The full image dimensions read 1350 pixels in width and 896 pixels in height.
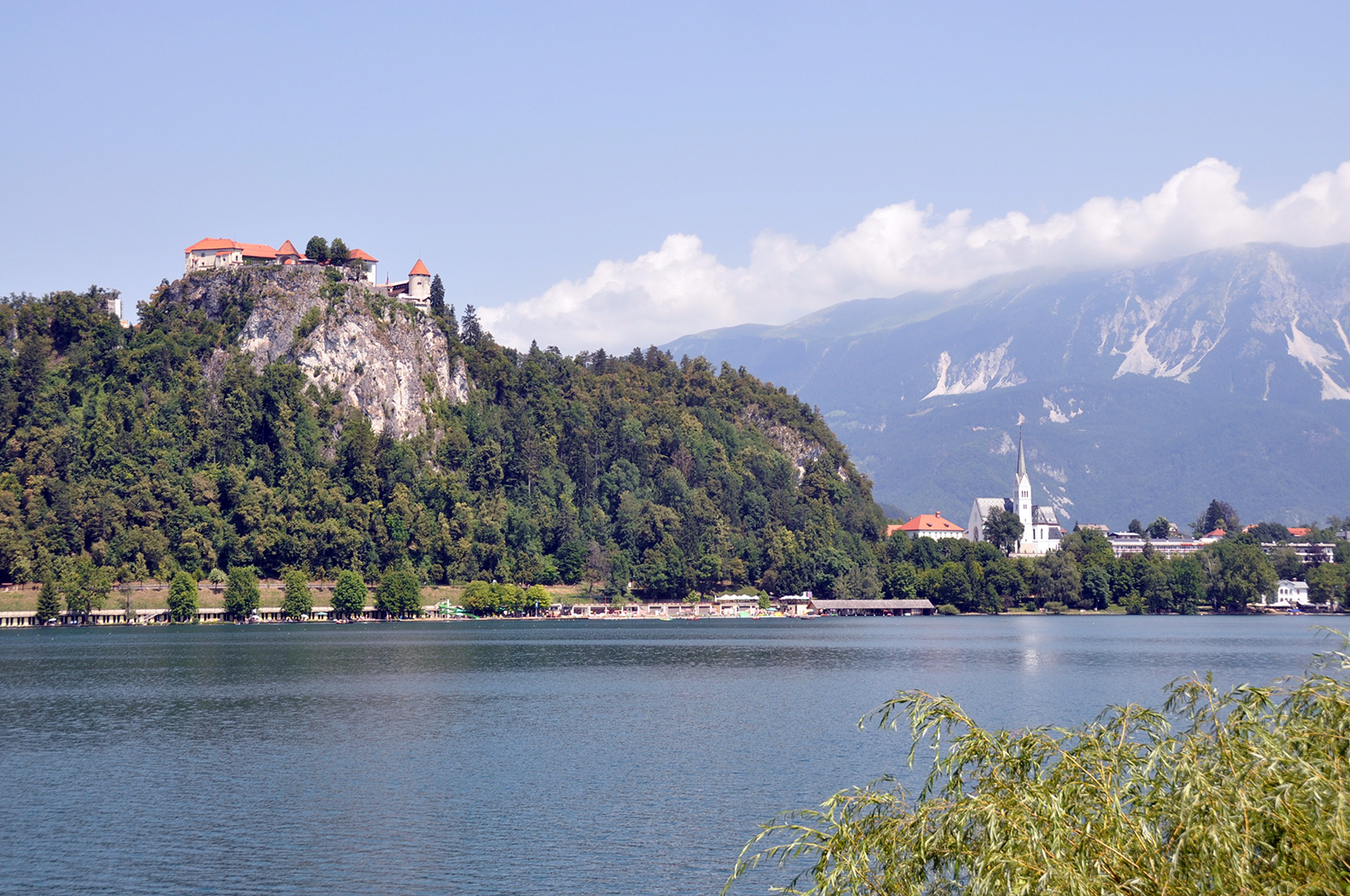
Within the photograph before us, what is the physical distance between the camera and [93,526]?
163 meters

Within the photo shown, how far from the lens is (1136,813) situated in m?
18.3

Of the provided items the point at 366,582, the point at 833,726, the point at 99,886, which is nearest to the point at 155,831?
the point at 99,886

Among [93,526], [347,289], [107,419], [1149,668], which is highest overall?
[347,289]

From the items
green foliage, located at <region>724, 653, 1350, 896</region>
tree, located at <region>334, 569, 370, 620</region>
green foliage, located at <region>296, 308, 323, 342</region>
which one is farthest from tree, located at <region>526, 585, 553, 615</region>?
green foliage, located at <region>724, 653, 1350, 896</region>

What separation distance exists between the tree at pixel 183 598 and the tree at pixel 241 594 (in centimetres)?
395

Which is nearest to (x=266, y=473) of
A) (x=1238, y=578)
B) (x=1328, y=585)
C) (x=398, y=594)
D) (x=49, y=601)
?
(x=398, y=594)

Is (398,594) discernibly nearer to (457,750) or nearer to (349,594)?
(349,594)

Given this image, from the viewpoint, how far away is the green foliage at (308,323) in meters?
194

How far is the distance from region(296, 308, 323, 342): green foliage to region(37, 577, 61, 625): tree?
5769 cm

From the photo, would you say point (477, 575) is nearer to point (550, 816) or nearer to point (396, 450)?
point (396, 450)

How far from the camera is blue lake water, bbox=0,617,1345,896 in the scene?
33.3 m

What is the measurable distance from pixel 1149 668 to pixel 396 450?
12851 cm

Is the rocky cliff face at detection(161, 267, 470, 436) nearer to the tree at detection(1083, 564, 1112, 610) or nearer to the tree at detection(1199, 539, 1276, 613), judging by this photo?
the tree at detection(1083, 564, 1112, 610)

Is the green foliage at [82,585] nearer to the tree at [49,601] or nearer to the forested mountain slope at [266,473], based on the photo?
the tree at [49,601]
